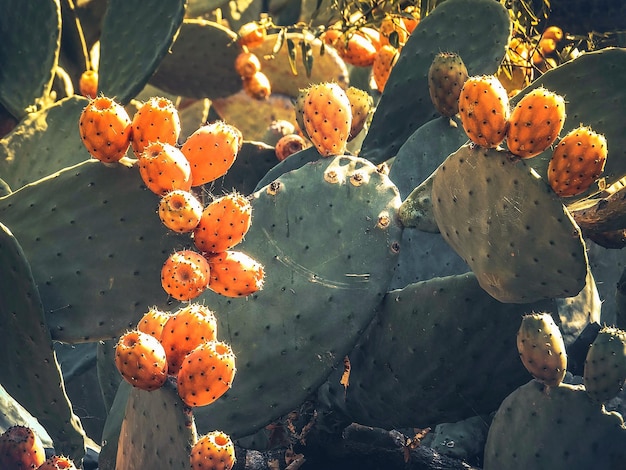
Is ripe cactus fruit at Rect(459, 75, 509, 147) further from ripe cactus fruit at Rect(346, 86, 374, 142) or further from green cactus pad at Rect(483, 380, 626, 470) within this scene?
ripe cactus fruit at Rect(346, 86, 374, 142)

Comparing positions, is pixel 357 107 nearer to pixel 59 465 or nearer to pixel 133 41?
pixel 133 41

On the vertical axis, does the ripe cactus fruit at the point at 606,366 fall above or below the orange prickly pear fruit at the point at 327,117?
below

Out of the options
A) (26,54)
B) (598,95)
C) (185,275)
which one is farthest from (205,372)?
(26,54)

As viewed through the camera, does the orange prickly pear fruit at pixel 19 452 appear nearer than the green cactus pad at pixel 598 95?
Yes

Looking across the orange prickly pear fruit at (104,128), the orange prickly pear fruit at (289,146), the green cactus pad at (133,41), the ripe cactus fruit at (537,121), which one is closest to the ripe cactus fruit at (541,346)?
the ripe cactus fruit at (537,121)

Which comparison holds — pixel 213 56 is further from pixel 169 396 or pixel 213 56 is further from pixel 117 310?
pixel 169 396

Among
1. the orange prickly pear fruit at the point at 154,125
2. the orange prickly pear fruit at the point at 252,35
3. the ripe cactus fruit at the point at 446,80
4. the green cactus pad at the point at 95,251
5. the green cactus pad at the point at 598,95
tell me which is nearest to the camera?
the orange prickly pear fruit at the point at 154,125

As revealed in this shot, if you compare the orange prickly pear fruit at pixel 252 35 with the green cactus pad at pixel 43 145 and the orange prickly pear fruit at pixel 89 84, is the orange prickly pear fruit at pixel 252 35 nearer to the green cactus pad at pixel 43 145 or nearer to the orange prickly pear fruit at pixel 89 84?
the orange prickly pear fruit at pixel 89 84
